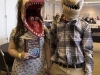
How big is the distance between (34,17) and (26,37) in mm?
187

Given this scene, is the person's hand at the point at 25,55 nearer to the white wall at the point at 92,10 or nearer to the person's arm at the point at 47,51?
the person's arm at the point at 47,51

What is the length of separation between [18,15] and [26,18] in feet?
0.24

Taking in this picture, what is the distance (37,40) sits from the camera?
137cm

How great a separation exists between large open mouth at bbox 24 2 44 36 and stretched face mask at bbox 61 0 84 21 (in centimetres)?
19

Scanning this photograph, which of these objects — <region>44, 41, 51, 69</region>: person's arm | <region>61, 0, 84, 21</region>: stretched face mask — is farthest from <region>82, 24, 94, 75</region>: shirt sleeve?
<region>44, 41, 51, 69</region>: person's arm

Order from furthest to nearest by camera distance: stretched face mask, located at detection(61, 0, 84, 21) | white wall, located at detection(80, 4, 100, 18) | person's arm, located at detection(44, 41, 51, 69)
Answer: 1. white wall, located at detection(80, 4, 100, 18)
2. person's arm, located at detection(44, 41, 51, 69)
3. stretched face mask, located at detection(61, 0, 84, 21)

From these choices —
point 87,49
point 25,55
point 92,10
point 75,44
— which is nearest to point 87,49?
point 87,49

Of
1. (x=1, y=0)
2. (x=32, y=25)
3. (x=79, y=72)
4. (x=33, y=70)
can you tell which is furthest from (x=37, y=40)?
(x=1, y=0)

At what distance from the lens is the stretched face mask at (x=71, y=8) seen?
1.31m

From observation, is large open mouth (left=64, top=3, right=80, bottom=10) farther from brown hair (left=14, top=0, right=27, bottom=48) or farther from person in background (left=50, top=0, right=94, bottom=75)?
brown hair (left=14, top=0, right=27, bottom=48)

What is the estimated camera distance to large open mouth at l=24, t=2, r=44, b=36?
52.4 inches

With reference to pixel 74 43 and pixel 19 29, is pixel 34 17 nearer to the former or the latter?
pixel 19 29

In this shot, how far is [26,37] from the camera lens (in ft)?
4.52

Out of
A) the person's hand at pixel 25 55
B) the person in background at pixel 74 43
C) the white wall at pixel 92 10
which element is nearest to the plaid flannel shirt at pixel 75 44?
the person in background at pixel 74 43
